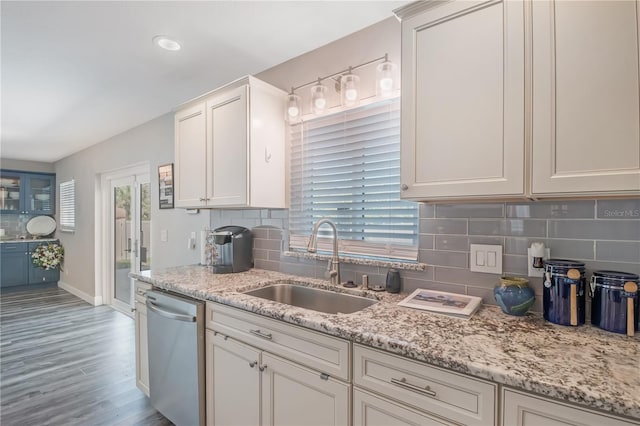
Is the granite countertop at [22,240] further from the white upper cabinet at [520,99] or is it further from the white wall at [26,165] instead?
the white upper cabinet at [520,99]

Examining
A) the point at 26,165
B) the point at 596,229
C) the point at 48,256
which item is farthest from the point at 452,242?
the point at 26,165

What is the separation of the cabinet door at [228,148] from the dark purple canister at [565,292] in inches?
64.7

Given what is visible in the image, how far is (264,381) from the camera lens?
1.50 m

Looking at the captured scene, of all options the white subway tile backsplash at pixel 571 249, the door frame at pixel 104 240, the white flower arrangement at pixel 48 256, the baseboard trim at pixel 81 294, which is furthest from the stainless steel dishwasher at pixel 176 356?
the white flower arrangement at pixel 48 256

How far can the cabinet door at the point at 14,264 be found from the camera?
572 cm

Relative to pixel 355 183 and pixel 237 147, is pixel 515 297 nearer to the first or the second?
pixel 355 183

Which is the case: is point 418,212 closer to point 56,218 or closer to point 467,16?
point 467,16

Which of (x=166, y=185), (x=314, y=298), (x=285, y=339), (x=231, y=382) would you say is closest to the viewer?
(x=285, y=339)

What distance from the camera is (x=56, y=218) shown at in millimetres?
6434

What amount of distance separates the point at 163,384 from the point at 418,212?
190 centimetres

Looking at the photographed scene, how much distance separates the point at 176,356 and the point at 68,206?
217 inches

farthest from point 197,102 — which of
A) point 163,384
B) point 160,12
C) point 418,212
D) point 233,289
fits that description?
point 163,384

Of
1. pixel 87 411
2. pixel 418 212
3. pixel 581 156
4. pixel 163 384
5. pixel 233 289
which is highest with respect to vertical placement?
pixel 581 156

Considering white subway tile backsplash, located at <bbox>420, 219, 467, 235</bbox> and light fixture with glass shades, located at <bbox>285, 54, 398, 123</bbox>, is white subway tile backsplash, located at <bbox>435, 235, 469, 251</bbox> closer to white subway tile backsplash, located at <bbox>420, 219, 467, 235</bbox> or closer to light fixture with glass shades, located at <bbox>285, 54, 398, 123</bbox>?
white subway tile backsplash, located at <bbox>420, 219, 467, 235</bbox>
